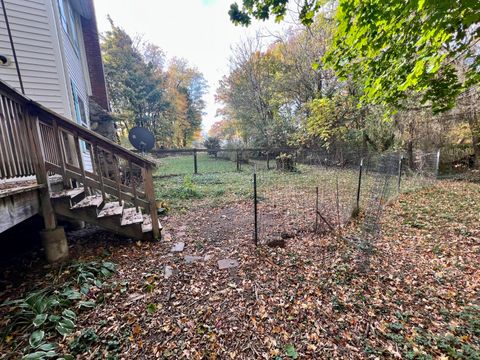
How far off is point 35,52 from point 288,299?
684cm

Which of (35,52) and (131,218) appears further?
(35,52)

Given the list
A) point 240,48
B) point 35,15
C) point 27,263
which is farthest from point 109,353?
point 240,48

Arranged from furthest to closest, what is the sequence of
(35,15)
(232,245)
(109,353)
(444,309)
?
(35,15) < (232,245) < (444,309) < (109,353)

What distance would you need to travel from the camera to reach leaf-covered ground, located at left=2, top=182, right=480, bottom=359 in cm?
175

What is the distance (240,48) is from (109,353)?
583 inches

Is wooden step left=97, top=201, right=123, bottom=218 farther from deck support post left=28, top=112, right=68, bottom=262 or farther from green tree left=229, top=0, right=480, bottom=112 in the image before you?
green tree left=229, top=0, right=480, bottom=112

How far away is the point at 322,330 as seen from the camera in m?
1.92

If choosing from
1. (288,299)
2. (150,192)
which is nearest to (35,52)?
A: (150,192)

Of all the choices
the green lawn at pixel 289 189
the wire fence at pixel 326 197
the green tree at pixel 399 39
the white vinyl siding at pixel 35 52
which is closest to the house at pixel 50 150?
the white vinyl siding at pixel 35 52

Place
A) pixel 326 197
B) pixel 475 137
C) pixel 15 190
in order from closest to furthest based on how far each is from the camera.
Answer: pixel 15 190 < pixel 326 197 < pixel 475 137

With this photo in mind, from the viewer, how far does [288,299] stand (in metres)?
2.30

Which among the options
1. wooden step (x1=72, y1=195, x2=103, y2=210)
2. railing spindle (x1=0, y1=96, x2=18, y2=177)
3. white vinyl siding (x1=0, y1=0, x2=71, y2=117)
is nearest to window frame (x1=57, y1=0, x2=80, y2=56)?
white vinyl siding (x1=0, y1=0, x2=71, y2=117)

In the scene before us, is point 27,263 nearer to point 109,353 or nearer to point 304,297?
point 109,353

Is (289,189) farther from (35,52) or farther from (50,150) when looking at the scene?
(35,52)
